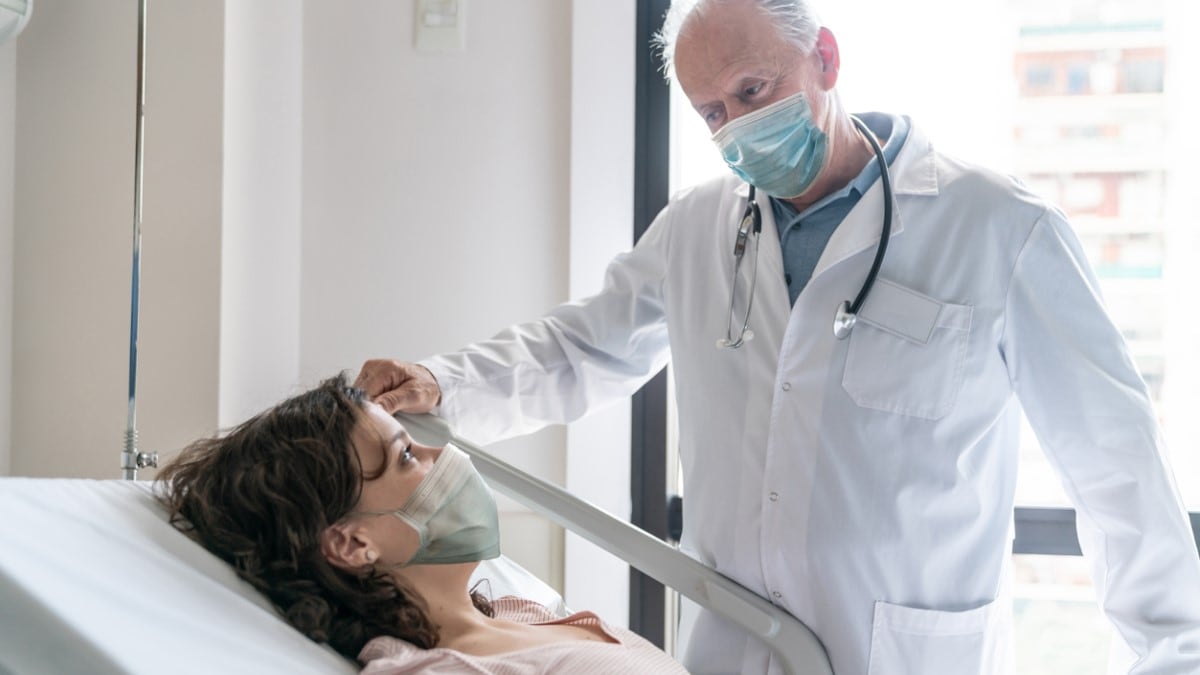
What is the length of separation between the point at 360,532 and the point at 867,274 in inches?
27.5

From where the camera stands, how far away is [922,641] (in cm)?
137

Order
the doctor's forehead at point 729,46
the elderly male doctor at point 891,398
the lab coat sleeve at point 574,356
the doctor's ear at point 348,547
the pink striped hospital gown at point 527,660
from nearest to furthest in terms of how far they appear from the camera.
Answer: the pink striped hospital gown at point 527,660
the doctor's ear at point 348,547
the elderly male doctor at point 891,398
the doctor's forehead at point 729,46
the lab coat sleeve at point 574,356

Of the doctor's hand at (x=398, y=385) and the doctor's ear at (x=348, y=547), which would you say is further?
the doctor's hand at (x=398, y=385)

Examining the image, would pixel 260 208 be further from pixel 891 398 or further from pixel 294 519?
pixel 891 398

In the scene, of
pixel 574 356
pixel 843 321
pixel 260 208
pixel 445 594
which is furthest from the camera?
pixel 260 208

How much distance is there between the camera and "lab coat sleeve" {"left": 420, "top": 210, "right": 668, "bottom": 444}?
5.31 feet

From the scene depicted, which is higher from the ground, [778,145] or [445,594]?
[778,145]

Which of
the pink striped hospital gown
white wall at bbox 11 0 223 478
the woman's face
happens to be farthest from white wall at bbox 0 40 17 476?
the pink striped hospital gown

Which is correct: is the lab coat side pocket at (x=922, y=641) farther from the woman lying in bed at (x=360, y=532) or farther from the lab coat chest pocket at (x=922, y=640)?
the woman lying in bed at (x=360, y=532)

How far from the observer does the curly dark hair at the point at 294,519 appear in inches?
46.0

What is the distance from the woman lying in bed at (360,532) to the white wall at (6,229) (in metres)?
0.75

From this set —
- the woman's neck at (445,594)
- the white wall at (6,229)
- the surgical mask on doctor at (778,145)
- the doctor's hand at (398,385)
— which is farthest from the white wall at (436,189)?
the woman's neck at (445,594)

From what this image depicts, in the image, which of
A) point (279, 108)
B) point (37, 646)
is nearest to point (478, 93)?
point (279, 108)

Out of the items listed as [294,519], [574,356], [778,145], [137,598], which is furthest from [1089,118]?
[137,598]
